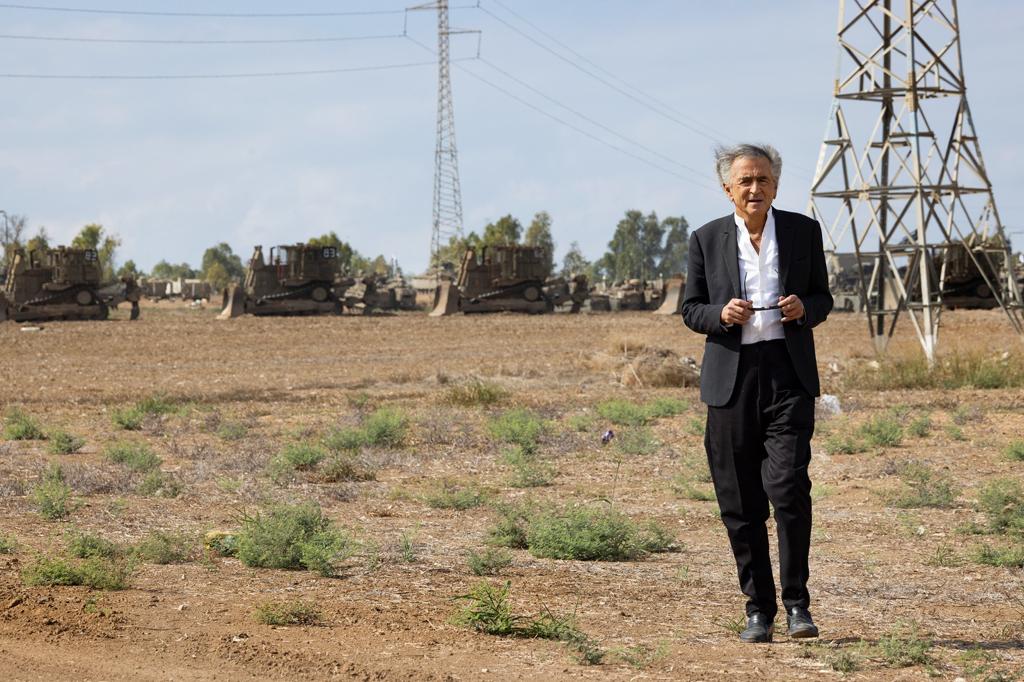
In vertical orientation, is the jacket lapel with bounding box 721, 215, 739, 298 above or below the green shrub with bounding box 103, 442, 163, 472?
above

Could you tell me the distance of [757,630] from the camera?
6.02 m

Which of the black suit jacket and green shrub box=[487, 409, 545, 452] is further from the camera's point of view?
green shrub box=[487, 409, 545, 452]

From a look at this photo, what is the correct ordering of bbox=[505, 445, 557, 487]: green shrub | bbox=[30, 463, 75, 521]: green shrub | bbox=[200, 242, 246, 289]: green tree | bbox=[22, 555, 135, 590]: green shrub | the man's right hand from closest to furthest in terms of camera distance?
the man's right hand, bbox=[22, 555, 135, 590]: green shrub, bbox=[30, 463, 75, 521]: green shrub, bbox=[505, 445, 557, 487]: green shrub, bbox=[200, 242, 246, 289]: green tree

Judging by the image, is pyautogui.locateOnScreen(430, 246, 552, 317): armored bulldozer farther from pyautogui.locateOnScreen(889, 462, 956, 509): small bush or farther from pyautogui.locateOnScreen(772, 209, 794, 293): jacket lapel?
pyautogui.locateOnScreen(772, 209, 794, 293): jacket lapel

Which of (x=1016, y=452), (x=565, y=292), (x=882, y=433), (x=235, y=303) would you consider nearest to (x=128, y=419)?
(x=882, y=433)

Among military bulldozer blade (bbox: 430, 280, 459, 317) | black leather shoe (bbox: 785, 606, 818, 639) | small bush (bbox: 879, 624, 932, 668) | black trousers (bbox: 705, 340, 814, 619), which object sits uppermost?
military bulldozer blade (bbox: 430, 280, 459, 317)

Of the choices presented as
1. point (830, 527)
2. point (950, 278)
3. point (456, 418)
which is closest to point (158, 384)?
point (456, 418)

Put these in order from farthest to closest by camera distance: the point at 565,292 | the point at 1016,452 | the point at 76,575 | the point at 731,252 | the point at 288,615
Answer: the point at 565,292 → the point at 1016,452 → the point at 76,575 → the point at 288,615 → the point at 731,252

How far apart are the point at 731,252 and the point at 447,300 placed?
4192cm

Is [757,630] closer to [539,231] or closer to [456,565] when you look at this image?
[456,565]

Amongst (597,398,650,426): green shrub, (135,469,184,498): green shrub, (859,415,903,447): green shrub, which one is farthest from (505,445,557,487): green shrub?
(859,415,903,447): green shrub

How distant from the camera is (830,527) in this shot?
9547 mm

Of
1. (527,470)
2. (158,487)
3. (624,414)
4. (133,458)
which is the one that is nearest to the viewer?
(158,487)

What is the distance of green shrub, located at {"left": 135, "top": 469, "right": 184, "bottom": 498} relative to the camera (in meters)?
10.5
